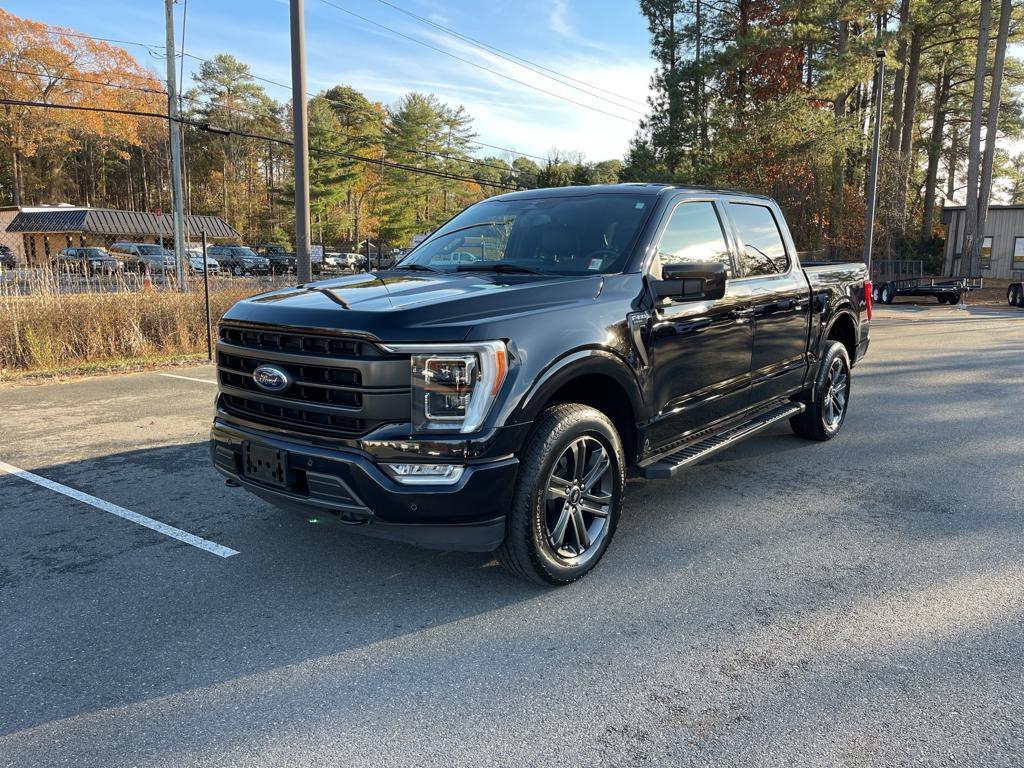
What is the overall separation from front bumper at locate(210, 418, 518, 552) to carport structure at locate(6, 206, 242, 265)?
53.5 metres

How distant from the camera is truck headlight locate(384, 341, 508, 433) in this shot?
3.05 m

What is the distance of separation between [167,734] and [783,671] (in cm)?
227

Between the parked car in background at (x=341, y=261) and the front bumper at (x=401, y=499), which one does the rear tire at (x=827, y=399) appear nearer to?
the front bumper at (x=401, y=499)

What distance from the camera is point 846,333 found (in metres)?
6.64

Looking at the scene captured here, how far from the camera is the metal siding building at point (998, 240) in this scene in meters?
36.4

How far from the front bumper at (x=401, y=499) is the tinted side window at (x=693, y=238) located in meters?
1.72

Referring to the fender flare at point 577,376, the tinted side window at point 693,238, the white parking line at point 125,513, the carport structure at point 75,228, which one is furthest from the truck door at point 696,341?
the carport structure at point 75,228

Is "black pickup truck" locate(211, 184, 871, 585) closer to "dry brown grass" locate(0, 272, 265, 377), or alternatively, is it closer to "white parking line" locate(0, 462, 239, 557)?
"white parking line" locate(0, 462, 239, 557)

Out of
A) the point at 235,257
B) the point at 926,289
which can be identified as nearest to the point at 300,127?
the point at 926,289

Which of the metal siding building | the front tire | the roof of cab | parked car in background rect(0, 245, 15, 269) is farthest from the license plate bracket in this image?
parked car in background rect(0, 245, 15, 269)

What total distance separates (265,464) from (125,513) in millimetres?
1819

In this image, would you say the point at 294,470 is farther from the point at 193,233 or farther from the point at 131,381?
the point at 193,233

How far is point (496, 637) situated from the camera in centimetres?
312

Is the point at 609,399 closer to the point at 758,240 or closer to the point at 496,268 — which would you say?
the point at 496,268
